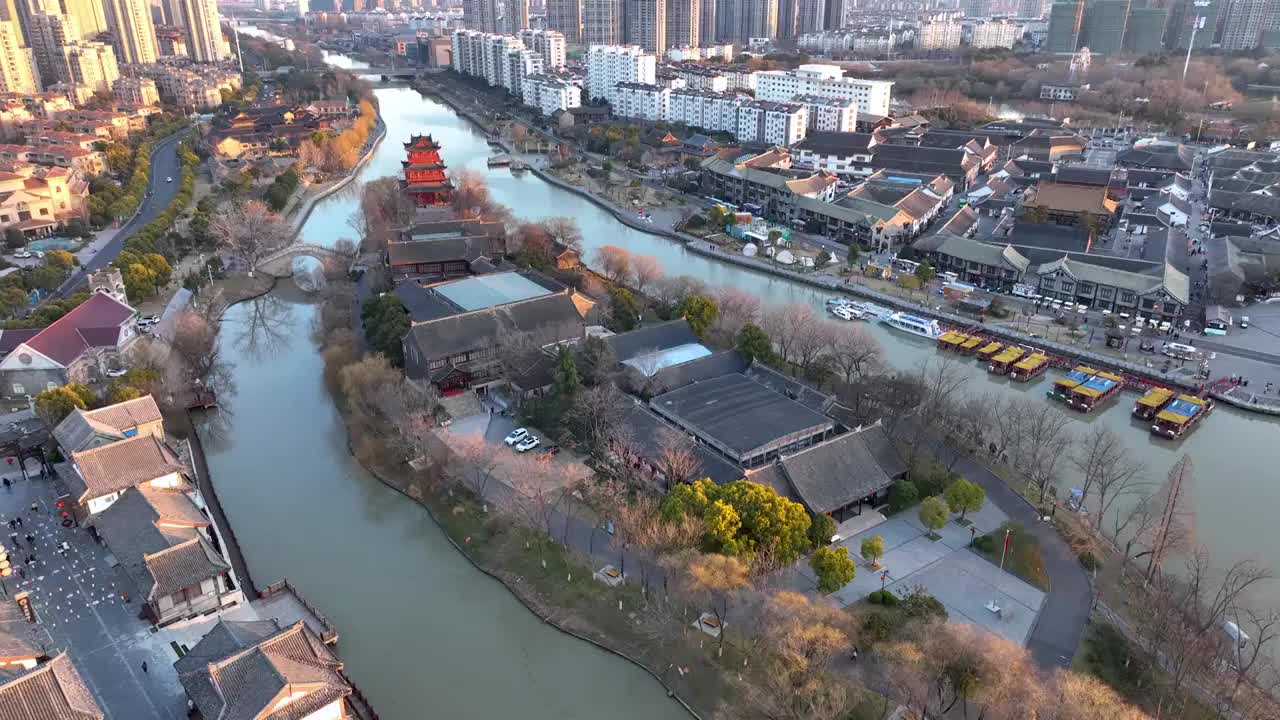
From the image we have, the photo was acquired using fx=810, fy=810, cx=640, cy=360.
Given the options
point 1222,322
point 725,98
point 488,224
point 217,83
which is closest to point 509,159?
point 725,98

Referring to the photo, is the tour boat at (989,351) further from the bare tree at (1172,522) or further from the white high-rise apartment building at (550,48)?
the white high-rise apartment building at (550,48)

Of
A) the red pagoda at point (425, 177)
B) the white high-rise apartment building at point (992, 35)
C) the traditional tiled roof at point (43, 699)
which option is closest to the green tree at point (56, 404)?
the traditional tiled roof at point (43, 699)

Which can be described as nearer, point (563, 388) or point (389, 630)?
point (389, 630)

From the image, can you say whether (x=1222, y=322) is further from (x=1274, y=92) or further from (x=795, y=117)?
Result: (x=1274, y=92)

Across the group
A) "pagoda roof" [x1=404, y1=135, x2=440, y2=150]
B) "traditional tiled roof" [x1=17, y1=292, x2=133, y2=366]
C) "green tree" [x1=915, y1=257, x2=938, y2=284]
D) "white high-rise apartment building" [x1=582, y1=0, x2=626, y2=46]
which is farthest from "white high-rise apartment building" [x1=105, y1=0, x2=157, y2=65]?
"green tree" [x1=915, y1=257, x2=938, y2=284]

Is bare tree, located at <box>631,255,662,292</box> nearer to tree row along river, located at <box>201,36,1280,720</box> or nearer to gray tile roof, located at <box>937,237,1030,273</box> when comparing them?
tree row along river, located at <box>201,36,1280,720</box>

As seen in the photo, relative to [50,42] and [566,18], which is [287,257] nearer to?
[50,42]
